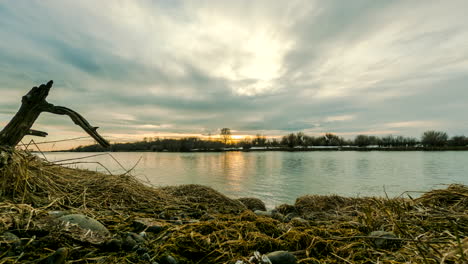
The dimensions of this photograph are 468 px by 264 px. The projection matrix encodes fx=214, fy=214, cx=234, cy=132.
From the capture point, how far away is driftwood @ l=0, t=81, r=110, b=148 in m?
2.74

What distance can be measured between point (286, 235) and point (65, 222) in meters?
1.92

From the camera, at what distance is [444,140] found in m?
71.1

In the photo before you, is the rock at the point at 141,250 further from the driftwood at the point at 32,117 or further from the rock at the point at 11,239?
the driftwood at the point at 32,117

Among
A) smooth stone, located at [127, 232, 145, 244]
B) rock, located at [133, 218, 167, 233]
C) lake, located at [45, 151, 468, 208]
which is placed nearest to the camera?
smooth stone, located at [127, 232, 145, 244]

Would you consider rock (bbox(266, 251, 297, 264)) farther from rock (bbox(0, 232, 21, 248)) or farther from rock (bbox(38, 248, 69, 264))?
rock (bbox(0, 232, 21, 248))

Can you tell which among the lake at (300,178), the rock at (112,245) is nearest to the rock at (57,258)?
the rock at (112,245)

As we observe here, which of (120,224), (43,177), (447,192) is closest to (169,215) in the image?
(120,224)

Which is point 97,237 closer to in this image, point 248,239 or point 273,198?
point 248,239

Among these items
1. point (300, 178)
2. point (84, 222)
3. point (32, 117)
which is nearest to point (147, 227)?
point (84, 222)

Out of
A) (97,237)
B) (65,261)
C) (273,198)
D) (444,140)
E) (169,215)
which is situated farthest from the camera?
(444,140)

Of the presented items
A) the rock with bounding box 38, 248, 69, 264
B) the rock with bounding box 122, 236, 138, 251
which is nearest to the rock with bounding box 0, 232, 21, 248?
the rock with bounding box 38, 248, 69, 264

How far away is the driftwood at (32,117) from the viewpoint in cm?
274

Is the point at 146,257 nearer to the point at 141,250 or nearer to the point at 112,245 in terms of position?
the point at 141,250

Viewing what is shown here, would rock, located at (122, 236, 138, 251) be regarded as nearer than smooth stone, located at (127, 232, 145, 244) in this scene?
Yes
